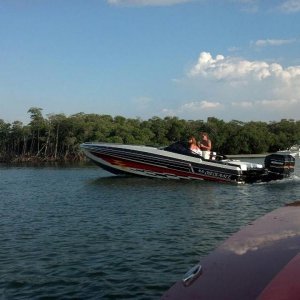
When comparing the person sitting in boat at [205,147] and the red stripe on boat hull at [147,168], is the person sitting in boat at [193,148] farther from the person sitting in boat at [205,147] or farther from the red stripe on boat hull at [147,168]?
the red stripe on boat hull at [147,168]

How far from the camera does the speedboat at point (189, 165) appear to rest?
1166 inches

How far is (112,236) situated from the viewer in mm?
12508

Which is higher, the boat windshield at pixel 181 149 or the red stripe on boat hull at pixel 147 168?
the boat windshield at pixel 181 149

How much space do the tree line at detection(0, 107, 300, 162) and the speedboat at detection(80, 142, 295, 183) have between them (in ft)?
202

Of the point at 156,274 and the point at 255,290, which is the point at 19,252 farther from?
the point at 255,290

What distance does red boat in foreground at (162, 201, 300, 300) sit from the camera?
120 inches

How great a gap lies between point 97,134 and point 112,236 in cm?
9382

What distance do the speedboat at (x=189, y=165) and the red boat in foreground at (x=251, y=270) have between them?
83.1 feet

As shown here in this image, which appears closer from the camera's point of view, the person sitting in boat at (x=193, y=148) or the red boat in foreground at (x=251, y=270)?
the red boat in foreground at (x=251, y=270)

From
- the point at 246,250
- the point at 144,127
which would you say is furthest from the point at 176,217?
the point at 144,127

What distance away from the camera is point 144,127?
12475 centimetres

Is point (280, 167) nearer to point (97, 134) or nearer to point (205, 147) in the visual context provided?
point (205, 147)

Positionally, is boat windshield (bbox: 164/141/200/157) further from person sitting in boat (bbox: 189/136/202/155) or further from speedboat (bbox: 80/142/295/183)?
person sitting in boat (bbox: 189/136/202/155)

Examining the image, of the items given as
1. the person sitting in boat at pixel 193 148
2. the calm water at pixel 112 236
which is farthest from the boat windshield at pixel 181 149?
the calm water at pixel 112 236
